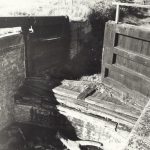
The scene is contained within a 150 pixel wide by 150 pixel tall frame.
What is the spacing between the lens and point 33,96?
6746mm

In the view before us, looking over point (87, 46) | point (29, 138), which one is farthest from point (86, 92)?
point (87, 46)

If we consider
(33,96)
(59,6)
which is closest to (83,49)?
(59,6)

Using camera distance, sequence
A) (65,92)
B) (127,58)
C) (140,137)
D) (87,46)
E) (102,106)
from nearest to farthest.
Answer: (140,137)
(102,106)
(127,58)
(65,92)
(87,46)

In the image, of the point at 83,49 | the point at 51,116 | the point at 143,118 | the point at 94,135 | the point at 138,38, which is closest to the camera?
the point at 143,118

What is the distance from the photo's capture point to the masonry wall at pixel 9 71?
247 inches

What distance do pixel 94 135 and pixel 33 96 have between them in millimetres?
2084

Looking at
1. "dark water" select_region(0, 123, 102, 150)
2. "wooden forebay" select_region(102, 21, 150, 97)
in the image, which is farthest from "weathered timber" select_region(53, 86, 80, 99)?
"wooden forebay" select_region(102, 21, 150, 97)

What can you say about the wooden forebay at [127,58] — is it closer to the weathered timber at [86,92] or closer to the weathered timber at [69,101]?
the weathered timber at [86,92]

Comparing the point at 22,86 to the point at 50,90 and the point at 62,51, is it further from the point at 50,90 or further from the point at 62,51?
the point at 62,51

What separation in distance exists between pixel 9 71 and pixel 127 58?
11.0 feet

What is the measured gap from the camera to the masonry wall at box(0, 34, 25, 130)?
628 centimetres

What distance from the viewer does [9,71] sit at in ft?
21.6

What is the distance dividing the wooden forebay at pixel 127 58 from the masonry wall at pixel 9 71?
2585 millimetres

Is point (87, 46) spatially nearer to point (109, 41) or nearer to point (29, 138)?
point (109, 41)
